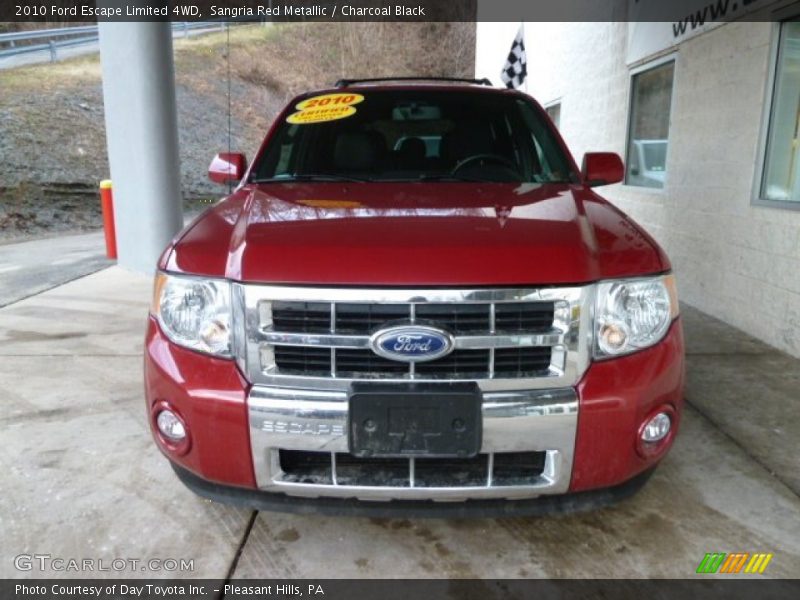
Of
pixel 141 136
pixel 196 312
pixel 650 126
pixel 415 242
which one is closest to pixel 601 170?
pixel 415 242

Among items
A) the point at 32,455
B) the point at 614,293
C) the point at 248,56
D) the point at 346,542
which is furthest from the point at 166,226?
the point at 248,56

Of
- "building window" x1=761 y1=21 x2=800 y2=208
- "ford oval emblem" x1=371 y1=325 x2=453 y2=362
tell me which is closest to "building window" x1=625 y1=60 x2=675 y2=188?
"building window" x1=761 y1=21 x2=800 y2=208

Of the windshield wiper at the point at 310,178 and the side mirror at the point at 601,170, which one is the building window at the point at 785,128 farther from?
the windshield wiper at the point at 310,178

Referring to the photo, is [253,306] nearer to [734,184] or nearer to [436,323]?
[436,323]

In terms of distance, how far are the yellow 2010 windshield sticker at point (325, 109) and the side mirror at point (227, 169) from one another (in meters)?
0.35

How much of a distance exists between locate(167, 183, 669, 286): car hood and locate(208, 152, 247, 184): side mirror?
853 millimetres

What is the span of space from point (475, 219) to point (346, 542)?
1241 mm

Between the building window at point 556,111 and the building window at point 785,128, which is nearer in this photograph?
the building window at point 785,128

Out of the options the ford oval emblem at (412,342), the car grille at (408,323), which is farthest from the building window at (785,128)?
the ford oval emblem at (412,342)

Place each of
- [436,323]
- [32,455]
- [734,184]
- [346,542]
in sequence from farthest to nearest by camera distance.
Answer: [734,184] → [32,455] → [346,542] → [436,323]

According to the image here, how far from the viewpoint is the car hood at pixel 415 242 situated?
6.28 feet

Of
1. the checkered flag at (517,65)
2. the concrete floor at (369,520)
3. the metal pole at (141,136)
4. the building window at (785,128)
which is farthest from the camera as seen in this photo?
the checkered flag at (517,65)

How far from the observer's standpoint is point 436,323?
6.28 feet

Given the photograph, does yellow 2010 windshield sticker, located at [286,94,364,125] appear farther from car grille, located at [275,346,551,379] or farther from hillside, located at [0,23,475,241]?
car grille, located at [275,346,551,379]
